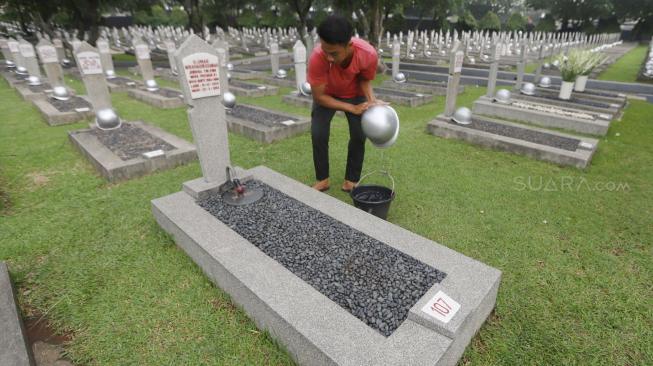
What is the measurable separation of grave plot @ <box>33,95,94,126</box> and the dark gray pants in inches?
265

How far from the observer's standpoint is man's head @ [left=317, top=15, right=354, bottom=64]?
3.07 metres

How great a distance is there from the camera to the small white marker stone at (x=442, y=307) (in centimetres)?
218

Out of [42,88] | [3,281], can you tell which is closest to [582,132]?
[3,281]

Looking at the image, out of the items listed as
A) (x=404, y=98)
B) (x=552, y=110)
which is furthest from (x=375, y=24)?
(x=552, y=110)

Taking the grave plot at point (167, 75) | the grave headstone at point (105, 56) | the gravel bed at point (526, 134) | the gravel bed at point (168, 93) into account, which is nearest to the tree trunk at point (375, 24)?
the grave plot at point (167, 75)

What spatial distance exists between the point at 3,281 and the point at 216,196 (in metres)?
1.85

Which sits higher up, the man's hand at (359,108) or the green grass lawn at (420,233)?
the man's hand at (359,108)

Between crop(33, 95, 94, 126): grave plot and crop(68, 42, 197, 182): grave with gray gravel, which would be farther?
crop(33, 95, 94, 126): grave plot

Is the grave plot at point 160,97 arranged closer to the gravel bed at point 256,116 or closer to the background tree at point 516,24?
the gravel bed at point 256,116

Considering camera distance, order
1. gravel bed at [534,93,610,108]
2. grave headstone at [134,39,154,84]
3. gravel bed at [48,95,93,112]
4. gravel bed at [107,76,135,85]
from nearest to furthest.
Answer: gravel bed at [534,93,610,108] → gravel bed at [48,95,93,112] → grave headstone at [134,39,154,84] → gravel bed at [107,76,135,85]

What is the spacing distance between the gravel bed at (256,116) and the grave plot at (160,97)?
2.09m

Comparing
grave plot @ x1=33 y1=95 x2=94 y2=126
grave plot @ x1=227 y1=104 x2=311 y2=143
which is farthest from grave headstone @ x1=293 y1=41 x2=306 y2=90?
grave plot @ x1=33 y1=95 x2=94 y2=126

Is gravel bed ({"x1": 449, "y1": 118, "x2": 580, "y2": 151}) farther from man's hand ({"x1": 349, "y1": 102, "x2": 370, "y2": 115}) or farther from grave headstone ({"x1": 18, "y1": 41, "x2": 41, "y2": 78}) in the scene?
grave headstone ({"x1": 18, "y1": 41, "x2": 41, "y2": 78})

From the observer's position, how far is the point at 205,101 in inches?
149
